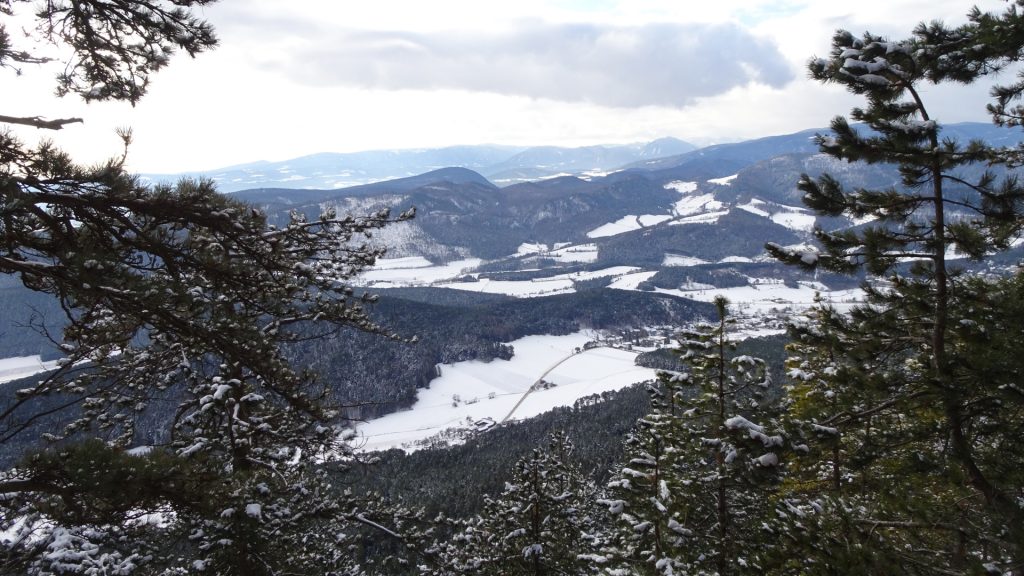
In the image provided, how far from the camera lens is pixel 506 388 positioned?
422 ft

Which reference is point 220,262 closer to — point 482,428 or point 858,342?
point 858,342

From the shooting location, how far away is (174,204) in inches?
192

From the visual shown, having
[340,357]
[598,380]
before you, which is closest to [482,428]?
[598,380]

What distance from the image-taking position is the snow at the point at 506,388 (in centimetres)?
10794

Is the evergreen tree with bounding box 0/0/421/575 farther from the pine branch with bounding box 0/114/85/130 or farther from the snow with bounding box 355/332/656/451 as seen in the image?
the snow with bounding box 355/332/656/451

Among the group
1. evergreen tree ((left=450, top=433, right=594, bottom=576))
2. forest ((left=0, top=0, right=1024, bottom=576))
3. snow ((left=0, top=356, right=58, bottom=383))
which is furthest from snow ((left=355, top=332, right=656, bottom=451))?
forest ((left=0, top=0, right=1024, bottom=576))

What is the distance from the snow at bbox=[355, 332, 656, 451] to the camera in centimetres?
10794

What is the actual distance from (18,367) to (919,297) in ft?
647

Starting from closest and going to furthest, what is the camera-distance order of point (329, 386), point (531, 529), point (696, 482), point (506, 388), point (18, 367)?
1. point (329, 386)
2. point (696, 482)
3. point (531, 529)
4. point (506, 388)
5. point (18, 367)

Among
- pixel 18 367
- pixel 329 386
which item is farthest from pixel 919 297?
pixel 18 367

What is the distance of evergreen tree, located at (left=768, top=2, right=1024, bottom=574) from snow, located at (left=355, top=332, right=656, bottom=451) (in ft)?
308

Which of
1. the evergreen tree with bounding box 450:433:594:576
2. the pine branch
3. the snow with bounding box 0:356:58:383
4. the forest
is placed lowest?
the snow with bounding box 0:356:58:383

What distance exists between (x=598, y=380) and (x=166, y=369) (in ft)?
400

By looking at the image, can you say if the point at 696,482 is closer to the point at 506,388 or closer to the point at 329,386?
the point at 329,386
